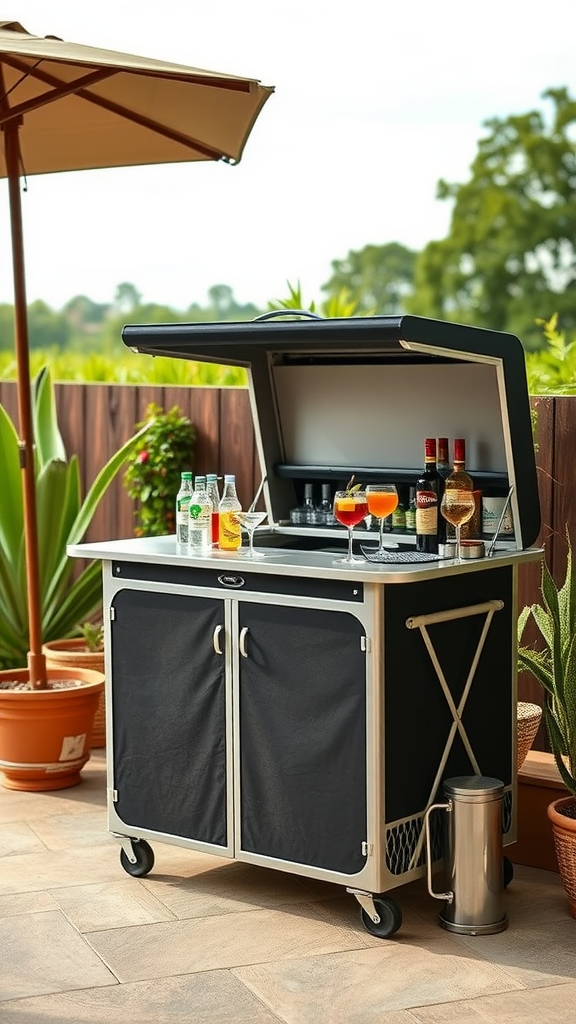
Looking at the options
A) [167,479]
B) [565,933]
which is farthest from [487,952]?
[167,479]

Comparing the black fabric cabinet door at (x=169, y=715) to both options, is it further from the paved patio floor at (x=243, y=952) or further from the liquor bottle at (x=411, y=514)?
the liquor bottle at (x=411, y=514)

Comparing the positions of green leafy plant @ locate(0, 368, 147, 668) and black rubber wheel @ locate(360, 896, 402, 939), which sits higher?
Answer: green leafy plant @ locate(0, 368, 147, 668)

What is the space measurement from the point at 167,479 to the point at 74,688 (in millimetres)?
1264

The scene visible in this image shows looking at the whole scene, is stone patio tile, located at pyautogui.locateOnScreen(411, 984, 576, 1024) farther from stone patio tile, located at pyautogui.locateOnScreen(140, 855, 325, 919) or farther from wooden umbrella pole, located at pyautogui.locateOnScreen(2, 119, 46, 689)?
wooden umbrella pole, located at pyautogui.locateOnScreen(2, 119, 46, 689)

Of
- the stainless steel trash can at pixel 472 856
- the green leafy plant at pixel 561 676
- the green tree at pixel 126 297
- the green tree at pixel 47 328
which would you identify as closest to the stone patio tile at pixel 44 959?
the stainless steel trash can at pixel 472 856

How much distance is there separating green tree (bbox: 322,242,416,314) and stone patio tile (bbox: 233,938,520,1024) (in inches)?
1114

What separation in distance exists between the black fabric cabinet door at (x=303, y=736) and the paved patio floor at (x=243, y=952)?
225 mm

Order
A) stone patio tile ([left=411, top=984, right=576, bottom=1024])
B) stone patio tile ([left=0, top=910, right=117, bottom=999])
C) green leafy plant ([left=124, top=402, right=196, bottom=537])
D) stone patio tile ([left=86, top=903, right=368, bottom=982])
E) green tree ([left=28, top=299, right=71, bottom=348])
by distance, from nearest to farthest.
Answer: stone patio tile ([left=411, top=984, right=576, bottom=1024])
stone patio tile ([left=0, top=910, right=117, bottom=999])
stone patio tile ([left=86, top=903, right=368, bottom=982])
green leafy plant ([left=124, top=402, right=196, bottom=537])
green tree ([left=28, top=299, right=71, bottom=348])

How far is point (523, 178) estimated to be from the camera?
2886 centimetres

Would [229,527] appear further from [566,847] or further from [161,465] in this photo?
[161,465]

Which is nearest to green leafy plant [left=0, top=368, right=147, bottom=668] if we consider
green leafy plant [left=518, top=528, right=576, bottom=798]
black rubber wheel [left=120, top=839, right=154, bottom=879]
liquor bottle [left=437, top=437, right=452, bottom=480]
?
black rubber wheel [left=120, top=839, right=154, bottom=879]

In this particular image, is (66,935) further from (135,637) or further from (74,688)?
(74,688)

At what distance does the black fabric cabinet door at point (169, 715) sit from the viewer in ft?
12.5

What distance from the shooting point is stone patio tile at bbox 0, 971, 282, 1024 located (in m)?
3.04
